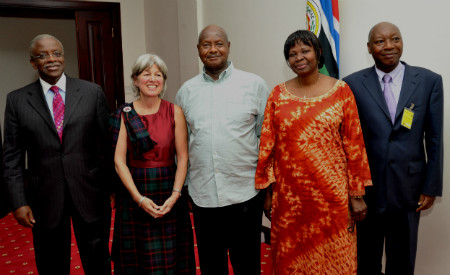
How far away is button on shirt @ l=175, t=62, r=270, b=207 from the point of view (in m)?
2.01

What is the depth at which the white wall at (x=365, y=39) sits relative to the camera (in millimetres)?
2203

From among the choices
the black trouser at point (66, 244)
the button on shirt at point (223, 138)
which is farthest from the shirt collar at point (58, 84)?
the button on shirt at point (223, 138)

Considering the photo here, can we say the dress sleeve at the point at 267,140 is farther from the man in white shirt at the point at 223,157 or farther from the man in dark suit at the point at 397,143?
the man in dark suit at the point at 397,143

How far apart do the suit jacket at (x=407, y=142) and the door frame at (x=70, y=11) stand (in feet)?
12.9

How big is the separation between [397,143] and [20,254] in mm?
3192

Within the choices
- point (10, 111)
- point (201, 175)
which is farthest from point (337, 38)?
point (10, 111)

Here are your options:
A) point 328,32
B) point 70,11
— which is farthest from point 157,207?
point 70,11

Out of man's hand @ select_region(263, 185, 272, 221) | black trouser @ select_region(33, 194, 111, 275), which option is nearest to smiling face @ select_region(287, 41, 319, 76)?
man's hand @ select_region(263, 185, 272, 221)

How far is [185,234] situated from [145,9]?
160 inches

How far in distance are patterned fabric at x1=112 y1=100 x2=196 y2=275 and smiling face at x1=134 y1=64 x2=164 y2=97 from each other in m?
0.11

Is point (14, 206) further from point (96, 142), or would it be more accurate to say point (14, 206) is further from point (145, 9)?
point (145, 9)

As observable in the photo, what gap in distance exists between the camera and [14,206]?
2.04 m

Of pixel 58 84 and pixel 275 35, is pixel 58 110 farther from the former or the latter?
pixel 275 35

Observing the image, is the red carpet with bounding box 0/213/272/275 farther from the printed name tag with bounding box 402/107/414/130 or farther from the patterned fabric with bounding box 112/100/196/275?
the printed name tag with bounding box 402/107/414/130
